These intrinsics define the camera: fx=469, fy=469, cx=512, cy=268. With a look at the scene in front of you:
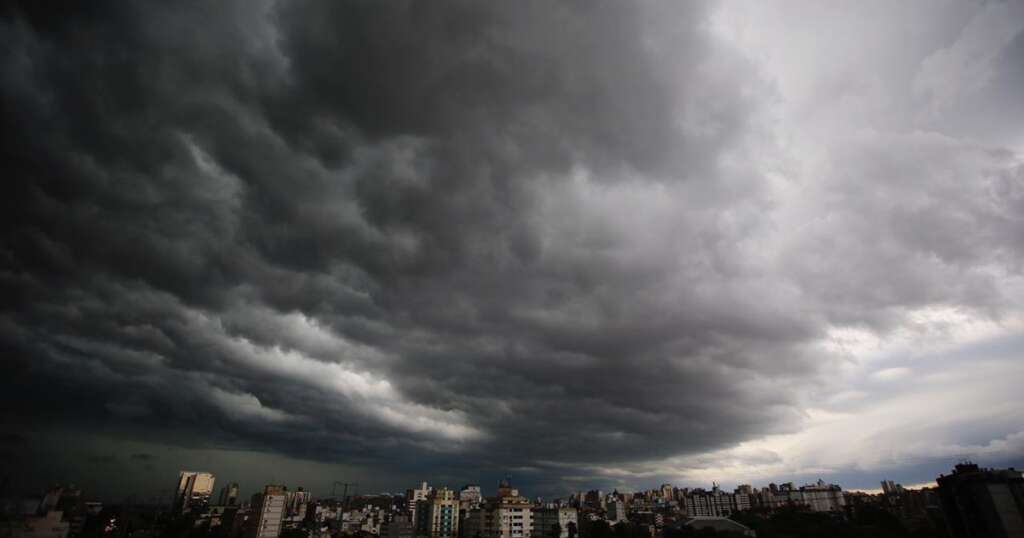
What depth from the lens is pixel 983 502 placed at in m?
81.2

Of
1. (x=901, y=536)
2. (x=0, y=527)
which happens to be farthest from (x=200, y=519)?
(x=901, y=536)

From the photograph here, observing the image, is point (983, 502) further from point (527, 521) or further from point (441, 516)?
point (441, 516)

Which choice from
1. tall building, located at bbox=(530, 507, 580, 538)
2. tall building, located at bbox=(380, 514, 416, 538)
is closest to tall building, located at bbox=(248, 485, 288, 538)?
tall building, located at bbox=(380, 514, 416, 538)

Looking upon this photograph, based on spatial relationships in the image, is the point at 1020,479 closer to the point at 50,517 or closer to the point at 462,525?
the point at 462,525

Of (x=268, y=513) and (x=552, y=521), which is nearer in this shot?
(x=268, y=513)

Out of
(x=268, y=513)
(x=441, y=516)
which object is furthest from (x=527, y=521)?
(x=268, y=513)

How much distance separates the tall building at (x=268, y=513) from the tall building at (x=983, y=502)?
15911cm

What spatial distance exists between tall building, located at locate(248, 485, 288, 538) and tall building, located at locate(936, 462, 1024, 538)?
159 metres

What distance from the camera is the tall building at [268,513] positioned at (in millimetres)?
131125

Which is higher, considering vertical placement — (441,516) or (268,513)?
(268,513)

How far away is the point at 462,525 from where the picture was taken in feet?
506

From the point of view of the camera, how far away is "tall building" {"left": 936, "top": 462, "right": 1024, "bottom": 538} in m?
77.3

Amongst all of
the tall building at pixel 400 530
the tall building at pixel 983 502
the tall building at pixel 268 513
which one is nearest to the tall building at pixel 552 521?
the tall building at pixel 400 530

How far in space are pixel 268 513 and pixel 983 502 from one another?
163 metres
